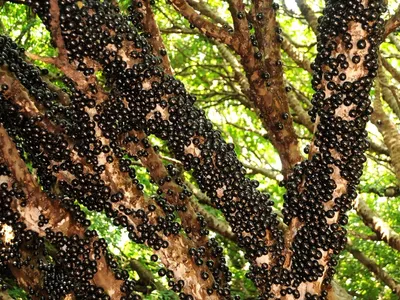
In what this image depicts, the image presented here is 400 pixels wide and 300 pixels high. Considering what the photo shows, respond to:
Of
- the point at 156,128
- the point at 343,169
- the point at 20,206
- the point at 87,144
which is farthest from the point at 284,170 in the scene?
the point at 20,206

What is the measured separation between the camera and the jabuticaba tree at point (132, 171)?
12.1ft

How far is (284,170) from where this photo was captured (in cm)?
494

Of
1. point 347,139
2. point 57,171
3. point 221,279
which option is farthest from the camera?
point 221,279

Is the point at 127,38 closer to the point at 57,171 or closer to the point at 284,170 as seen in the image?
the point at 57,171

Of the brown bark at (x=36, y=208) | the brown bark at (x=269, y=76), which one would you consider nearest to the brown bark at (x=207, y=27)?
the brown bark at (x=269, y=76)

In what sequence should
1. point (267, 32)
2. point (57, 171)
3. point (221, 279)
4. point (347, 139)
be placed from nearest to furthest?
1. point (347, 139)
2. point (57, 171)
3. point (221, 279)
4. point (267, 32)

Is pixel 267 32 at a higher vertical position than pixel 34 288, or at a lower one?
higher

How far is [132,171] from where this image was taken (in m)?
4.13

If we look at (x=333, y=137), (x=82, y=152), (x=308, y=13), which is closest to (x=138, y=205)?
(x=82, y=152)

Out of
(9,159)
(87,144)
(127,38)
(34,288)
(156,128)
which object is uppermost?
(127,38)

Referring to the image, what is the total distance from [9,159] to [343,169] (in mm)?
2416

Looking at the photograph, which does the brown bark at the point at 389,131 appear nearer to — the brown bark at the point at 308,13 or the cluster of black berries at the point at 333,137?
the brown bark at the point at 308,13

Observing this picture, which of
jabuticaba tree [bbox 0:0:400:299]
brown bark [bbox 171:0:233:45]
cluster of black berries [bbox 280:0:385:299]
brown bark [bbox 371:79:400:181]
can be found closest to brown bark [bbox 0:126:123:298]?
jabuticaba tree [bbox 0:0:400:299]

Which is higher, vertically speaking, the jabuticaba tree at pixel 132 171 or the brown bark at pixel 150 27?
the brown bark at pixel 150 27
